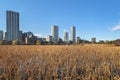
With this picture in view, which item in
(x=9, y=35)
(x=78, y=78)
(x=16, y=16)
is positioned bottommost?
(x=78, y=78)

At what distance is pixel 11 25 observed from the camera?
81000 mm

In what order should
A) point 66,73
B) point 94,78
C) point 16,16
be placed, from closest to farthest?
point 94,78 < point 66,73 < point 16,16

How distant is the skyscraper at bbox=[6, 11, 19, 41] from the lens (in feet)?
256

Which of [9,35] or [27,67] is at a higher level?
[9,35]

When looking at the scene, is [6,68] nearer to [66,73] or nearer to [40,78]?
[40,78]

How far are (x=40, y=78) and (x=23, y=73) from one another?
65 centimetres

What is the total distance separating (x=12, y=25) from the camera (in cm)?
8100

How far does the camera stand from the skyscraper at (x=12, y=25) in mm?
78000

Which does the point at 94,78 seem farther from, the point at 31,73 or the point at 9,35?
the point at 9,35

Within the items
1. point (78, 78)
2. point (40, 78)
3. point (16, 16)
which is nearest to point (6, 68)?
point (40, 78)

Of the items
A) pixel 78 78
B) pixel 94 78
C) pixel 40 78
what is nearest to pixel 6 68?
pixel 40 78

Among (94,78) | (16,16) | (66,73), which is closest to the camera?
(94,78)

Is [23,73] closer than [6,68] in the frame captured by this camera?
Yes

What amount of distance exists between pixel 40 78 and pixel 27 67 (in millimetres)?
943
